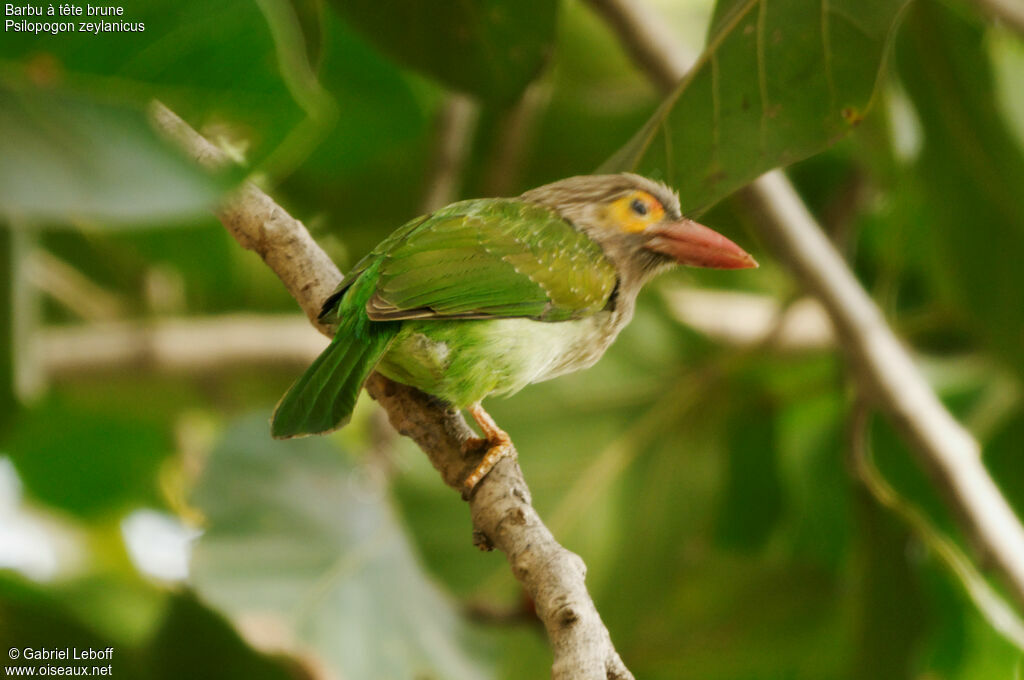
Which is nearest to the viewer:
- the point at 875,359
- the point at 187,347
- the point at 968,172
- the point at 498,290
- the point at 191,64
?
the point at 191,64

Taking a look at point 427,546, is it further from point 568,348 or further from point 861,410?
point 568,348

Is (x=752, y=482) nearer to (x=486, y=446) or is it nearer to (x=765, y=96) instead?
(x=486, y=446)

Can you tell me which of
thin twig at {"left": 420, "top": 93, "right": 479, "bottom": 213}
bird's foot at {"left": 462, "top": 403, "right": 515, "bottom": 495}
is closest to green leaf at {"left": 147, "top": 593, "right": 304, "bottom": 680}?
bird's foot at {"left": 462, "top": 403, "right": 515, "bottom": 495}

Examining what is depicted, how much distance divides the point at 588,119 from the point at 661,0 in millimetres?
995

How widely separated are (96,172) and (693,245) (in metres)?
0.76

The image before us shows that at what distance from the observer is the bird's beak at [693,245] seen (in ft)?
4.25

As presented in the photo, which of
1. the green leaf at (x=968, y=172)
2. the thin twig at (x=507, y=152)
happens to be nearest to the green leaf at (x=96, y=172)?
the thin twig at (x=507, y=152)

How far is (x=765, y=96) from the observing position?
1468 millimetres

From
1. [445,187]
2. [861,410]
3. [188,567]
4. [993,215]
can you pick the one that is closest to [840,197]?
[993,215]

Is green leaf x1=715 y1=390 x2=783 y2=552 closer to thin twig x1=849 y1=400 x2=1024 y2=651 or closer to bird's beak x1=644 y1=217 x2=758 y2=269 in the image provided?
thin twig x1=849 y1=400 x2=1024 y2=651

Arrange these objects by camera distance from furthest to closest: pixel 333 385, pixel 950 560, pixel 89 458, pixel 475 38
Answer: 1. pixel 89 458
2. pixel 950 560
3. pixel 475 38
4. pixel 333 385

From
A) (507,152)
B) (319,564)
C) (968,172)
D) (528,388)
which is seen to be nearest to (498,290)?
(319,564)

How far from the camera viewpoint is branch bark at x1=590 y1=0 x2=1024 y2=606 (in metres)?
2.22

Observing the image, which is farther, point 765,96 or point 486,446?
point 486,446
